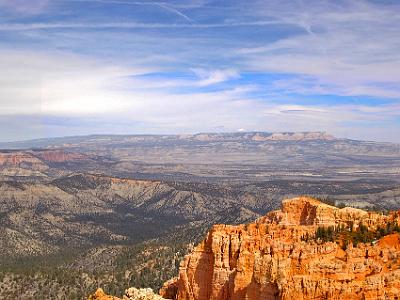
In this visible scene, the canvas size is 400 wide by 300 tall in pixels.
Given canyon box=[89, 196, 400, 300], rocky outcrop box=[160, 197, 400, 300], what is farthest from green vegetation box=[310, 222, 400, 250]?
rocky outcrop box=[160, 197, 400, 300]

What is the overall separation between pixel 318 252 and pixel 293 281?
316 inches

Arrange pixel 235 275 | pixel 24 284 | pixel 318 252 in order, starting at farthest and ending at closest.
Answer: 1. pixel 24 284
2. pixel 235 275
3. pixel 318 252

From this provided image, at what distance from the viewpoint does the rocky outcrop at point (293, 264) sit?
56625mm

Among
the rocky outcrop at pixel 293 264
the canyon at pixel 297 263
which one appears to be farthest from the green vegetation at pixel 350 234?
the rocky outcrop at pixel 293 264

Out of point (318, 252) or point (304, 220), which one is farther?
point (304, 220)

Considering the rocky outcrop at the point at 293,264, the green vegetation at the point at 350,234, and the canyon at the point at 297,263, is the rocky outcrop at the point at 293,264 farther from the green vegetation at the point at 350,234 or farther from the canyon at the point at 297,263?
the green vegetation at the point at 350,234

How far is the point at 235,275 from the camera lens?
71438 millimetres

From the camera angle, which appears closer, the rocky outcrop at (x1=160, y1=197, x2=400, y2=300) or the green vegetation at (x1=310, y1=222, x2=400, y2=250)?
the rocky outcrop at (x1=160, y1=197, x2=400, y2=300)

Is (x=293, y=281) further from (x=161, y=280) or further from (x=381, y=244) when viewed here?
(x=161, y=280)

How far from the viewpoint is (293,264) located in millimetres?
62688

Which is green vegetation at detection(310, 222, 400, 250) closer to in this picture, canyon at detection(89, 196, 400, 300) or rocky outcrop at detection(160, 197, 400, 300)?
canyon at detection(89, 196, 400, 300)

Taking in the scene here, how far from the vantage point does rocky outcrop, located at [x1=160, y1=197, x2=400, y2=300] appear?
186ft

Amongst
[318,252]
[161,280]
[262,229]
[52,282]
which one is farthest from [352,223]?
[52,282]

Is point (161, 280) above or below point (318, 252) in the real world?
below
